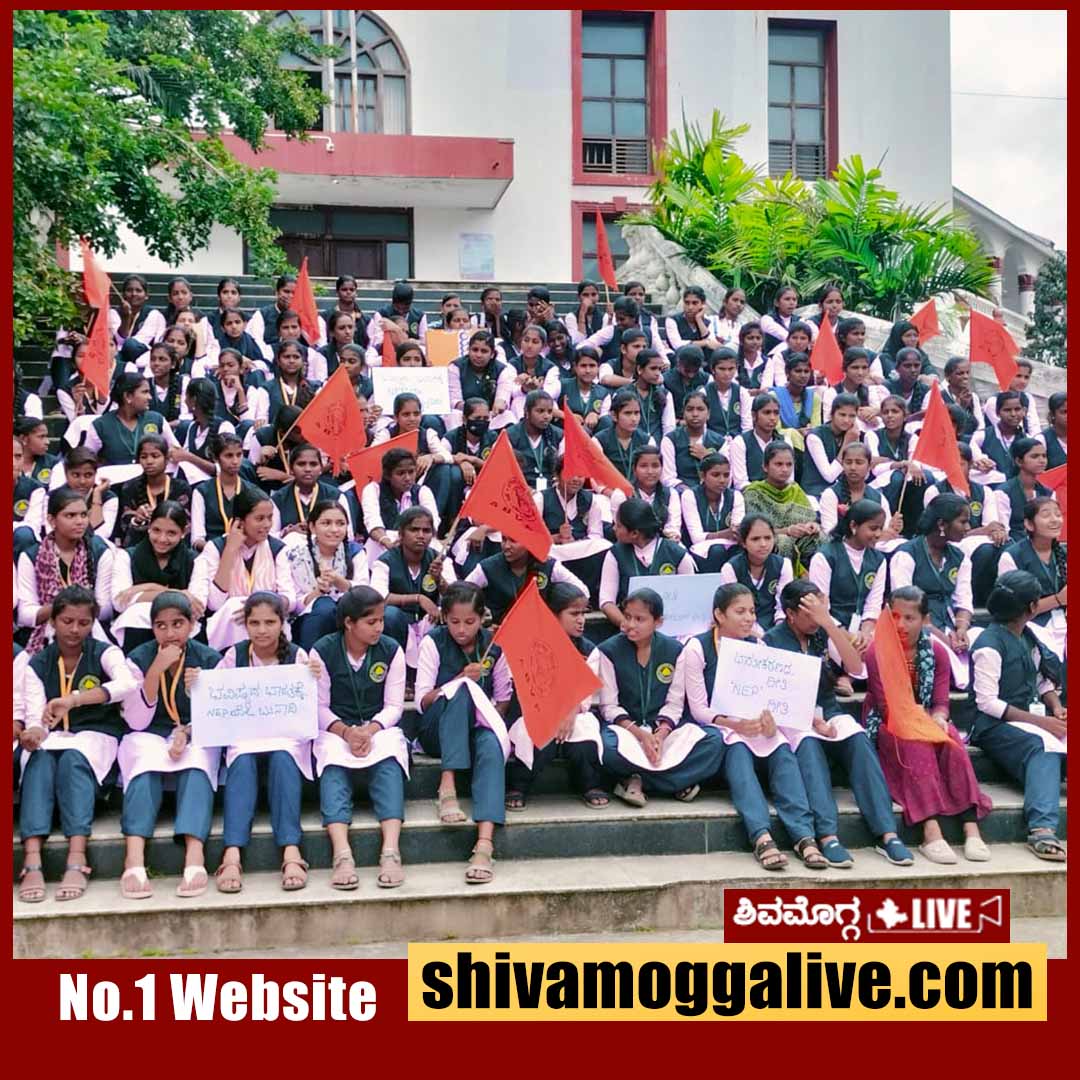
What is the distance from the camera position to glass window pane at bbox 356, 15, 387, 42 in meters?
20.5

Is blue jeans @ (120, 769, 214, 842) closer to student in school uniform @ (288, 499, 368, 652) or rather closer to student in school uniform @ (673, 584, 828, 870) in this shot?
student in school uniform @ (288, 499, 368, 652)

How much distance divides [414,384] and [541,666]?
14.4 ft

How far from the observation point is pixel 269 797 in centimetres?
547

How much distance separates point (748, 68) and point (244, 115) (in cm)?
1175

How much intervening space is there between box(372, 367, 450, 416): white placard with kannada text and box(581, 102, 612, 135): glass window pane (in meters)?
13.8

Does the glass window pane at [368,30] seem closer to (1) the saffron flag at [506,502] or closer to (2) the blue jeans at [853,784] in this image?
(1) the saffron flag at [506,502]

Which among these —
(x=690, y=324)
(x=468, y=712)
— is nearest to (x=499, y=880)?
(x=468, y=712)

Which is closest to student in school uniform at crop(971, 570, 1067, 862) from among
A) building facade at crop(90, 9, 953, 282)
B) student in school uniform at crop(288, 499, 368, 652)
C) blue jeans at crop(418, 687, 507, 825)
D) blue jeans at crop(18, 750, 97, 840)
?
blue jeans at crop(418, 687, 507, 825)

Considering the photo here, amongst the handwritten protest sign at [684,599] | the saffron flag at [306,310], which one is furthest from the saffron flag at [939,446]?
the saffron flag at [306,310]

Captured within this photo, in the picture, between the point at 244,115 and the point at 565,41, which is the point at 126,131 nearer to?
the point at 244,115

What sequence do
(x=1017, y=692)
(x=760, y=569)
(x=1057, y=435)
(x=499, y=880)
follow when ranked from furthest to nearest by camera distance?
(x=1057, y=435), (x=760, y=569), (x=1017, y=692), (x=499, y=880)

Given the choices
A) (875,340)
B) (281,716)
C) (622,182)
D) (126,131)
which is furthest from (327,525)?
(622,182)

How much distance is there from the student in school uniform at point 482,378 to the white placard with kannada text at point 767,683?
4.00m

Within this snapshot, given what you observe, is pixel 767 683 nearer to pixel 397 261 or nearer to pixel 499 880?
pixel 499 880
